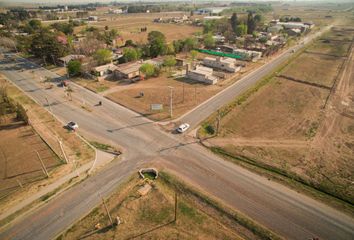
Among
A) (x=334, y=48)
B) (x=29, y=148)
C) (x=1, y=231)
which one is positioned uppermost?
(x=334, y=48)

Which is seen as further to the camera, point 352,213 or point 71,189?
point 71,189

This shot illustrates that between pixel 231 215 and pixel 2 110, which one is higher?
pixel 2 110

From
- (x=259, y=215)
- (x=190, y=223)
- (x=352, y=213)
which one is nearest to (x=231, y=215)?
(x=259, y=215)

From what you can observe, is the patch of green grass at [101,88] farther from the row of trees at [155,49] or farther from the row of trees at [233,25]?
the row of trees at [233,25]

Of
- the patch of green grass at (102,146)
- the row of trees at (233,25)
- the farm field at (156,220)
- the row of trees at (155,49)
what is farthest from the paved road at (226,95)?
the row of trees at (233,25)

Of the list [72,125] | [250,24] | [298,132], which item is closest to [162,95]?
[72,125]

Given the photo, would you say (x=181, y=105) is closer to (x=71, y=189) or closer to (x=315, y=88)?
(x=71, y=189)

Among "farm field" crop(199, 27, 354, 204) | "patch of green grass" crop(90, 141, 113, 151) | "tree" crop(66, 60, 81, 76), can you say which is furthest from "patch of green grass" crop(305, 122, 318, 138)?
"tree" crop(66, 60, 81, 76)
